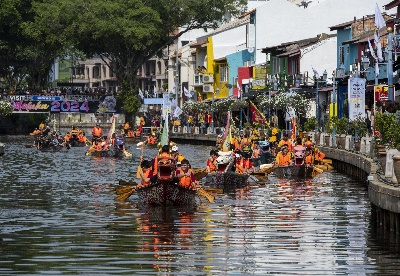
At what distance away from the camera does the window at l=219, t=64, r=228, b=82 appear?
138125 mm

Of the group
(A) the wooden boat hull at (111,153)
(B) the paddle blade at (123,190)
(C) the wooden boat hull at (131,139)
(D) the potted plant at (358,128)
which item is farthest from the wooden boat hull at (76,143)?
(B) the paddle blade at (123,190)

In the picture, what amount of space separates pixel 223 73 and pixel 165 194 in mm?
100242

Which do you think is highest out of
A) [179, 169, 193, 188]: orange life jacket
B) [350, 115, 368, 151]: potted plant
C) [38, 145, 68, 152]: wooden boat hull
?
[350, 115, 368, 151]: potted plant

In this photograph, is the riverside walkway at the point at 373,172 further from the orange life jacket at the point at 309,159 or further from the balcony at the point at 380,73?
the balcony at the point at 380,73

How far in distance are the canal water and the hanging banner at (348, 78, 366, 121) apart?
10.1 m

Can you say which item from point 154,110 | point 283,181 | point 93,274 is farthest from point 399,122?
point 154,110

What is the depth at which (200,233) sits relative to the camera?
3359 cm

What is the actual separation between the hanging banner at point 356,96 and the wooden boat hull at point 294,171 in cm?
818

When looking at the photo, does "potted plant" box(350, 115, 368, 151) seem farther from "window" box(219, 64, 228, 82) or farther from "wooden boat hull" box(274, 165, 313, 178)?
"window" box(219, 64, 228, 82)

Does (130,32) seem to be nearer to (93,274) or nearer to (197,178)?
(197,178)

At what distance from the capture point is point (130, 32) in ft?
391

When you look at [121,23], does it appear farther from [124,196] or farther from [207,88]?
[124,196]

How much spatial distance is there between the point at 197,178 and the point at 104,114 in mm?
97074

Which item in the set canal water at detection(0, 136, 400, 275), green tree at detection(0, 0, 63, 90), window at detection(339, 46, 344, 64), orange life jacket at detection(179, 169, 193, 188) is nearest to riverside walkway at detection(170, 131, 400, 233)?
canal water at detection(0, 136, 400, 275)
